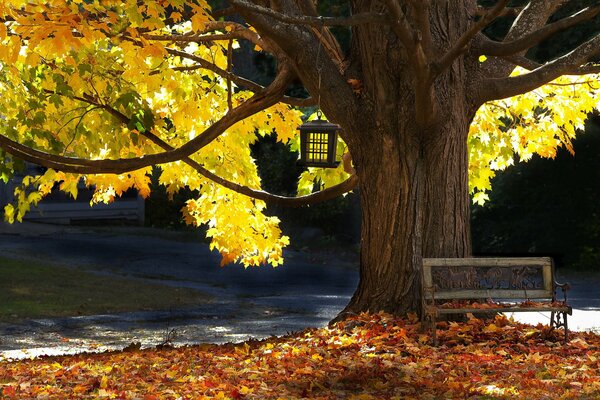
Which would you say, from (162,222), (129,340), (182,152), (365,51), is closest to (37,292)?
(129,340)

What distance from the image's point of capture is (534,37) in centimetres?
915

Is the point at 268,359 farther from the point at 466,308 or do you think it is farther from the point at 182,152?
the point at 182,152

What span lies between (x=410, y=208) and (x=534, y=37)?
1.95m

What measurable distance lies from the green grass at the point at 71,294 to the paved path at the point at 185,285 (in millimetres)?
690

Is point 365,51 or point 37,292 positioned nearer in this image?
point 365,51

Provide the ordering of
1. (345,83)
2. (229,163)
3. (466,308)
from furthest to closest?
(229,163) → (345,83) → (466,308)

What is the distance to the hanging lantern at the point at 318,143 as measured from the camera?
10.8 m

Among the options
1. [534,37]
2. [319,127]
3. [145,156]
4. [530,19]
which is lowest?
[145,156]

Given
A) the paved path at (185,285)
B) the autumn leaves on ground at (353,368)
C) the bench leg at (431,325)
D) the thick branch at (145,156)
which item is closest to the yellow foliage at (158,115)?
the thick branch at (145,156)

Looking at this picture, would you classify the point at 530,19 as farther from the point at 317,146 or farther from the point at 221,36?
the point at 221,36

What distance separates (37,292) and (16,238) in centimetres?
815

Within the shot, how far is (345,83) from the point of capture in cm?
1003

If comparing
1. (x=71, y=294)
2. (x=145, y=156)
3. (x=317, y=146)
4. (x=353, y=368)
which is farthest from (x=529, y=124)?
(x=71, y=294)

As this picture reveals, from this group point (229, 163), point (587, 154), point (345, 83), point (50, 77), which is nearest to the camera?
point (345, 83)
